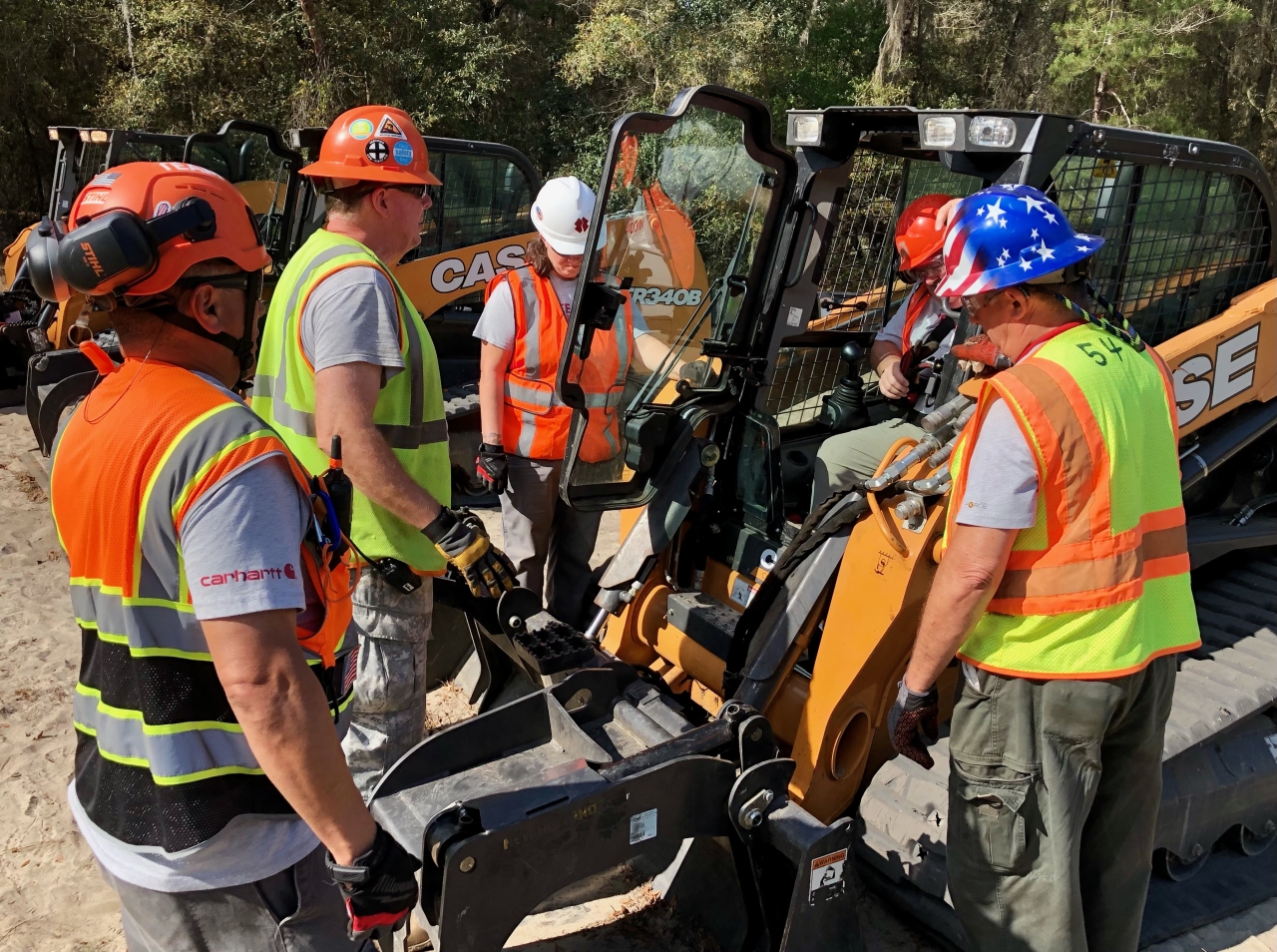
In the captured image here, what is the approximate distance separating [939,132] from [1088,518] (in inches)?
51.3

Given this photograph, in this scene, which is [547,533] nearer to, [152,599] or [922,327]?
[922,327]

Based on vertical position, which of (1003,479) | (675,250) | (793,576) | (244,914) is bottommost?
(244,914)

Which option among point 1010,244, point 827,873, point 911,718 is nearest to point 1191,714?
point 911,718

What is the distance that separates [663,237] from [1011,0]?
59.8 ft

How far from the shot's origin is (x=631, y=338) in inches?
136

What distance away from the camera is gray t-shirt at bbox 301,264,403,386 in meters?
2.68

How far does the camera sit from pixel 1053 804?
2428mm

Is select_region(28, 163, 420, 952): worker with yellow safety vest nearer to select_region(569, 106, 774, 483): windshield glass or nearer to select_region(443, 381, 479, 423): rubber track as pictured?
select_region(569, 106, 774, 483): windshield glass

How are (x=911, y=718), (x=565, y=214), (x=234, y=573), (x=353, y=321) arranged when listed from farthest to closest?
(x=565, y=214) < (x=353, y=321) < (x=911, y=718) < (x=234, y=573)

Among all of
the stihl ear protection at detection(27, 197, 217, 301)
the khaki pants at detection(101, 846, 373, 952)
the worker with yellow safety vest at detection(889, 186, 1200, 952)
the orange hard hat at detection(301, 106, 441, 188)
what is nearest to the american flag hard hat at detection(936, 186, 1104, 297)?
the worker with yellow safety vest at detection(889, 186, 1200, 952)

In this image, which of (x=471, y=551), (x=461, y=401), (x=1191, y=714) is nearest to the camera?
(x=471, y=551)

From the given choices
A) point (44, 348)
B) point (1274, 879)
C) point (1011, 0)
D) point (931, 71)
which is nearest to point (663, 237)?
point (1274, 879)

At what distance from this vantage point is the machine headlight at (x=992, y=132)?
9.34 ft

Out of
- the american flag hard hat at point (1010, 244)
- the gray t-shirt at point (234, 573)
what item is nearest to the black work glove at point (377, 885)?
the gray t-shirt at point (234, 573)
